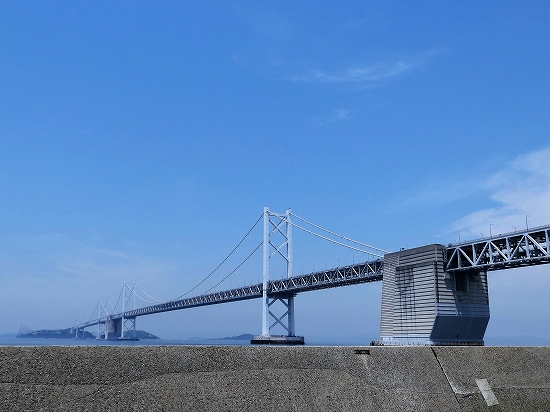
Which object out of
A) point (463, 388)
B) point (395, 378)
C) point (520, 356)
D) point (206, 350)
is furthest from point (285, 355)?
point (520, 356)

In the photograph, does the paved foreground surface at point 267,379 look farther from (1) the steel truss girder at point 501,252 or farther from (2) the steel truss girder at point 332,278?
(2) the steel truss girder at point 332,278

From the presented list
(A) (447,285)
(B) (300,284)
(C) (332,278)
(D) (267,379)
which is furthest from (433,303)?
(B) (300,284)

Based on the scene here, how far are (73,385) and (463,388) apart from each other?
11.0m

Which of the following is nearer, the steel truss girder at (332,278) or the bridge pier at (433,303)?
the bridge pier at (433,303)

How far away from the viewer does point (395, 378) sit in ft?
51.5

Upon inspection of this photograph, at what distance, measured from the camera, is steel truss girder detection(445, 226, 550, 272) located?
33.5 metres

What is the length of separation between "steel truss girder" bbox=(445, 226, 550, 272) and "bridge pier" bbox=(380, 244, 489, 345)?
0.87 metres

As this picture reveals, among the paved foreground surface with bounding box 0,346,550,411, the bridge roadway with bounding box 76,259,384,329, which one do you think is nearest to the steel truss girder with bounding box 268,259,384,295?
the bridge roadway with bounding box 76,259,384,329

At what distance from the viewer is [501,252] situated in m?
35.2

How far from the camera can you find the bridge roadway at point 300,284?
58.5m

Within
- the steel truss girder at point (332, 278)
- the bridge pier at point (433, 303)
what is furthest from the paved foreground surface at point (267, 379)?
the steel truss girder at point (332, 278)

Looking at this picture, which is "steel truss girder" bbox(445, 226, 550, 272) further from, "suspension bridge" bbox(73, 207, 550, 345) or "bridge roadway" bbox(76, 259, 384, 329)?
"bridge roadway" bbox(76, 259, 384, 329)

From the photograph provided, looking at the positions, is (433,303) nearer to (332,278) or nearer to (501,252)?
(501,252)

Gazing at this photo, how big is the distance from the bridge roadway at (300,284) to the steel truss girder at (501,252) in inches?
738
